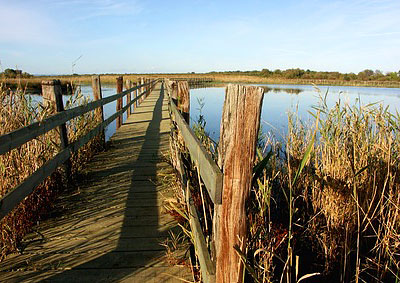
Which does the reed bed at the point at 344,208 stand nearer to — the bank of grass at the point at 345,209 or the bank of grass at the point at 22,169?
the bank of grass at the point at 345,209

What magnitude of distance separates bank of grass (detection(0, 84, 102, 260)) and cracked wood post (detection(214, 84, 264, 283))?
1.79 meters

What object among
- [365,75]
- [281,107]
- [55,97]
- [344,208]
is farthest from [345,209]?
[365,75]

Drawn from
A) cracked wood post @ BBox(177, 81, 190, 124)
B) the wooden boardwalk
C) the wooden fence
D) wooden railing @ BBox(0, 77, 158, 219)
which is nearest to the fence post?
wooden railing @ BBox(0, 77, 158, 219)

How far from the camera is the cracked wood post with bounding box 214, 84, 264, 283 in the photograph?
1.25m

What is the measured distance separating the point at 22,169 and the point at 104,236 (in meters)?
1.02

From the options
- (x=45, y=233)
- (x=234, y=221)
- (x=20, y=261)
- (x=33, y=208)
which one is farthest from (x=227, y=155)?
(x=33, y=208)

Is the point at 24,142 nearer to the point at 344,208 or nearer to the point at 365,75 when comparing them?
the point at 344,208

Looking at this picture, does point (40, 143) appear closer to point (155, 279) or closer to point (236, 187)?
point (155, 279)

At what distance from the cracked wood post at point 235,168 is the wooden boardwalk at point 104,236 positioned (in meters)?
0.72

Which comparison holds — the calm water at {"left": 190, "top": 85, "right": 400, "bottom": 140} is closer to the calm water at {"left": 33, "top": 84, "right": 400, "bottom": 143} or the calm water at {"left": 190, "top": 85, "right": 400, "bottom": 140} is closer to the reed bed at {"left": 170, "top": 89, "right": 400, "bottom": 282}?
the calm water at {"left": 33, "top": 84, "right": 400, "bottom": 143}

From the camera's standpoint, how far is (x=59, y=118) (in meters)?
2.98

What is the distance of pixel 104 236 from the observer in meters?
2.44

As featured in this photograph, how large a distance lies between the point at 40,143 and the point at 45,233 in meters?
0.99

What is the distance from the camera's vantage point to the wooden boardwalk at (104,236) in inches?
77.5
